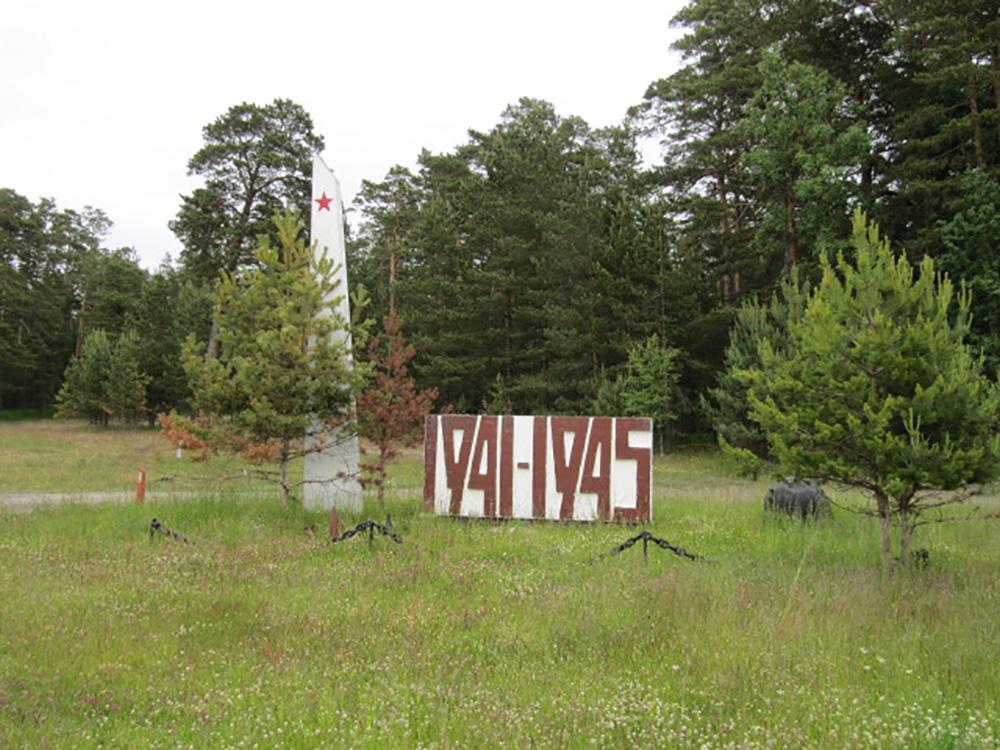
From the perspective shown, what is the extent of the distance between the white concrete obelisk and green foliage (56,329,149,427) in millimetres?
32444

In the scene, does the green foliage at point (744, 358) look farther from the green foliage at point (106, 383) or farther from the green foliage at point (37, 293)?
the green foliage at point (37, 293)

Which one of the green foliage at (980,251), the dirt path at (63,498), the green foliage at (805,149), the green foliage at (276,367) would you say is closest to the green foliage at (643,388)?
the green foliage at (805,149)

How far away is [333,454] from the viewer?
1309 centimetres

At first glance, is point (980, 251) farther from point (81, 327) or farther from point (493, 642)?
point (81, 327)

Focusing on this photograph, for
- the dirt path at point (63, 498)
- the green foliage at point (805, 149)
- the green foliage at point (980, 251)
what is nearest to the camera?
the dirt path at point (63, 498)

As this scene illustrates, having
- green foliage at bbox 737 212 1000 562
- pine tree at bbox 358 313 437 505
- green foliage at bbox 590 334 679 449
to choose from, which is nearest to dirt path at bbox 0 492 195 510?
pine tree at bbox 358 313 437 505

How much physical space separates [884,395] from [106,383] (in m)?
45.9

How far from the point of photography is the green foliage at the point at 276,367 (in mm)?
11859

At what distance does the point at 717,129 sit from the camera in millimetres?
33938

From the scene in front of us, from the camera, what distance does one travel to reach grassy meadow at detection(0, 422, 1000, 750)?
4.02 m

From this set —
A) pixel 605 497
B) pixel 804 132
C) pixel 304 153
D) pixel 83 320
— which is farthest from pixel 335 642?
pixel 83 320

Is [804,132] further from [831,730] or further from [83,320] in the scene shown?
[83,320]

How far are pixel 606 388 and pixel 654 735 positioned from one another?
25.4m

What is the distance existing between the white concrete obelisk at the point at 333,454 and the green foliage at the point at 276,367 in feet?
0.90
